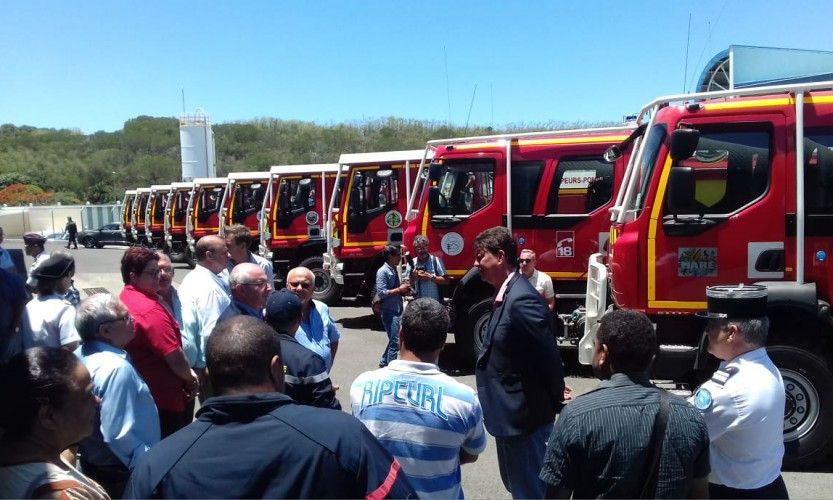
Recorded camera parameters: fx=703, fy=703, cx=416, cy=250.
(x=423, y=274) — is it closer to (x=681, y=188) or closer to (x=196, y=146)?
(x=681, y=188)

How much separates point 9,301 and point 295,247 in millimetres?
14030

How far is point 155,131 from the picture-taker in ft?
352

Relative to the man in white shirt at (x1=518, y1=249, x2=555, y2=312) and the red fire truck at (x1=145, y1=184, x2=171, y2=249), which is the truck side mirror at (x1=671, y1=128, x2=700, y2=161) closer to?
the man in white shirt at (x1=518, y1=249, x2=555, y2=312)

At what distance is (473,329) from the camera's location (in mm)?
8758

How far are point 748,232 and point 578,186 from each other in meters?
3.58

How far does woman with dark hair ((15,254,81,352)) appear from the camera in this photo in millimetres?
4258

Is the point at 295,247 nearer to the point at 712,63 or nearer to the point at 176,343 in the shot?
the point at 712,63

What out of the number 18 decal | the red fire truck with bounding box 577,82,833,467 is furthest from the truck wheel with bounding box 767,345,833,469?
the number 18 decal

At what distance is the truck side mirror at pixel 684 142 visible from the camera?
5.44 meters

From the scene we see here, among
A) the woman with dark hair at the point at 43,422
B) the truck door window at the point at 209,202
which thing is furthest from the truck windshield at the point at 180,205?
the woman with dark hair at the point at 43,422

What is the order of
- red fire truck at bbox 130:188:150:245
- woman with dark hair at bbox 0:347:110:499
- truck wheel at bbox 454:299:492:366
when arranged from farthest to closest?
red fire truck at bbox 130:188:150:245 → truck wheel at bbox 454:299:492:366 → woman with dark hair at bbox 0:347:110:499

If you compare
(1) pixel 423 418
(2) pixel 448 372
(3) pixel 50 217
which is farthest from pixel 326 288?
(3) pixel 50 217

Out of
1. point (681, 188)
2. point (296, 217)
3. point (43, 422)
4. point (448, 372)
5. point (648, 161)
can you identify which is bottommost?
point (448, 372)

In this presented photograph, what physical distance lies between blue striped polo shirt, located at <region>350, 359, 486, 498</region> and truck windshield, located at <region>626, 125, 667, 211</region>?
3624 millimetres
